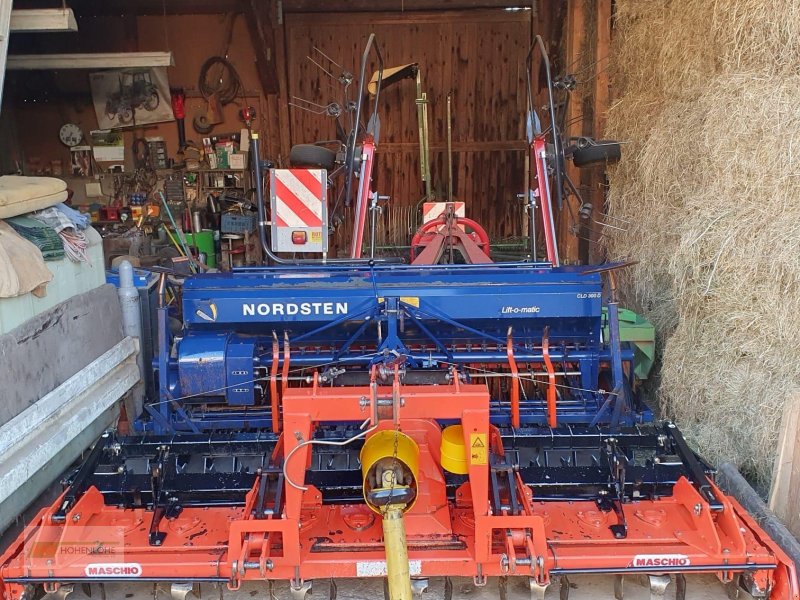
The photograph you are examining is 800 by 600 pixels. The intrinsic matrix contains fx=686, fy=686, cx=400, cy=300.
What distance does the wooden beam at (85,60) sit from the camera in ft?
23.3

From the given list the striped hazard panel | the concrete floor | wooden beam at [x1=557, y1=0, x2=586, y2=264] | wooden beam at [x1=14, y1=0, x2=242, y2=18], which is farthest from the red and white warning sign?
wooden beam at [x1=14, y1=0, x2=242, y2=18]

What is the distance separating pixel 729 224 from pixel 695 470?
1361 millimetres

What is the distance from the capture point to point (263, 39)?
335 inches

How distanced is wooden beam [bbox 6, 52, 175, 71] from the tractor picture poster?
1.89m

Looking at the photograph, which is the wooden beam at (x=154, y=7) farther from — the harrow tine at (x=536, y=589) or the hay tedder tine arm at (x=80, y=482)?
the harrow tine at (x=536, y=589)

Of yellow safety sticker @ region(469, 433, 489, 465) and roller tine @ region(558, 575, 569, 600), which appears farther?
roller tine @ region(558, 575, 569, 600)

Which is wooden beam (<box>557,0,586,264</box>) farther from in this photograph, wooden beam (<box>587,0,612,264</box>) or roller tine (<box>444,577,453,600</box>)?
roller tine (<box>444,577,453,600</box>)

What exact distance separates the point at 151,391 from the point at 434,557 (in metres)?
2.60

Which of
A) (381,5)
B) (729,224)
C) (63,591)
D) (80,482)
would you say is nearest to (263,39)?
(381,5)

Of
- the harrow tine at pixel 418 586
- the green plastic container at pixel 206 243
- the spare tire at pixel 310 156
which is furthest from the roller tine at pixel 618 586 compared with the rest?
the green plastic container at pixel 206 243

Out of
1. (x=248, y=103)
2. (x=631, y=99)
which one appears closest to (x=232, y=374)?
(x=631, y=99)

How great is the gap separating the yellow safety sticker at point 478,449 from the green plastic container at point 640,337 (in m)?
2.15

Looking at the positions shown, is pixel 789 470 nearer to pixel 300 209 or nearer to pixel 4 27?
pixel 300 209

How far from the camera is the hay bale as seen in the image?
3.33m
